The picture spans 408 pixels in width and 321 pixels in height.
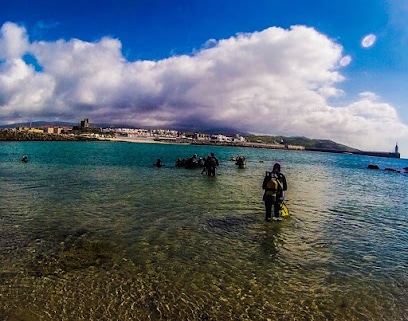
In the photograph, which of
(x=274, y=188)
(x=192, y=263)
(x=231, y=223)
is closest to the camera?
(x=192, y=263)

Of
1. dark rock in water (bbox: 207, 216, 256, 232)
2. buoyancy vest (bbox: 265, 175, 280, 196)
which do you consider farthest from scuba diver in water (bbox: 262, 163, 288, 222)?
dark rock in water (bbox: 207, 216, 256, 232)

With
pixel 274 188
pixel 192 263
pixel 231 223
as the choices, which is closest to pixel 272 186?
pixel 274 188

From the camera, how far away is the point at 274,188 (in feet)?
51.1

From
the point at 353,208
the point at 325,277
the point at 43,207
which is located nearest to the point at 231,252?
the point at 325,277

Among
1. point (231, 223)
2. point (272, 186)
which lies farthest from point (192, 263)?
point (272, 186)

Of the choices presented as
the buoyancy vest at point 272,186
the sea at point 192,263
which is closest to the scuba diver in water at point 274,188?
the buoyancy vest at point 272,186

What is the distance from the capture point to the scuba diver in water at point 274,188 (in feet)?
51.6

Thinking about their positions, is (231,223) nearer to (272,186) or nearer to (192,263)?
(272,186)

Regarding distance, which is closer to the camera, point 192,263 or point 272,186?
point 192,263

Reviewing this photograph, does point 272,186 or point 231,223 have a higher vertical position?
point 272,186

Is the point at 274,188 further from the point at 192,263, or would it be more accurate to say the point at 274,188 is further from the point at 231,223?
the point at 192,263

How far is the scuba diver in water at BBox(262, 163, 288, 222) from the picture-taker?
51.6 feet

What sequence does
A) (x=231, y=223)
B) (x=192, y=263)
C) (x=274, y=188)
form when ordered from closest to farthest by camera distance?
(x=192, y=263)
(x=274, y=188)
(x=231, y=223)

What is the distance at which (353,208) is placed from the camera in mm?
22719
